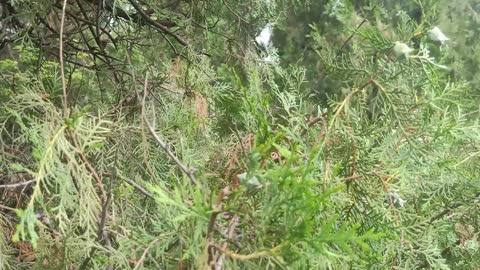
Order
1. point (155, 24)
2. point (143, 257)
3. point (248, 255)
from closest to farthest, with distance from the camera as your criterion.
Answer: point (248, 255)
point (143, 257)
point (155, 24)

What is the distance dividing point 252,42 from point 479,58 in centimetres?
567

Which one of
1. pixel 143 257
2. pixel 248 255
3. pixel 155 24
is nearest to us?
pixel 248 255

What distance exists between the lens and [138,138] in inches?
72.3

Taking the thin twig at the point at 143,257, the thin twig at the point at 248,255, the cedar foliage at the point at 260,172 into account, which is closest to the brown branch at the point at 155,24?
the cedar foliage at the point at 260,172

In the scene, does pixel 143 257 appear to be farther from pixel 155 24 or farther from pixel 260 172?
pixel 155 24

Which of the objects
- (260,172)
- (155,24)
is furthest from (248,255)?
(155,24)

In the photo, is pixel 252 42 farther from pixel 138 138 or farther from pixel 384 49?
pixel 384 49

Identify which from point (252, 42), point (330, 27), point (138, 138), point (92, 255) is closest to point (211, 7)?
point (252, 42)

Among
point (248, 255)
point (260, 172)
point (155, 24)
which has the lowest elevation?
point (248, 255)

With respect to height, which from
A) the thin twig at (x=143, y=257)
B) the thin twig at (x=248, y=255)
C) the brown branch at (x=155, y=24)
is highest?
the brown branch at (x=155, y=24)

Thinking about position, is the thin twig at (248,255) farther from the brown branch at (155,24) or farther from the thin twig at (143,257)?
the brown branch at (155,24)

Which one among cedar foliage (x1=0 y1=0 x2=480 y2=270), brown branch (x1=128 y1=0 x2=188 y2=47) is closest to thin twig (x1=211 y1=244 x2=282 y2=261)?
cedar foliage (x1=0 y1=0 x2=480 y2=270)

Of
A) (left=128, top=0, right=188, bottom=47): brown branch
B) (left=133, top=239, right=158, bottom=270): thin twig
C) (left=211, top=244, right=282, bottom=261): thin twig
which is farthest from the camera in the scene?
(left=128, top=0, right=188, bottom=47): brown branch

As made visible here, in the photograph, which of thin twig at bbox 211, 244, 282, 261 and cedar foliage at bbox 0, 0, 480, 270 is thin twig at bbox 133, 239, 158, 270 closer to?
cedar foliage at bbox 0, 0, 480, 270
